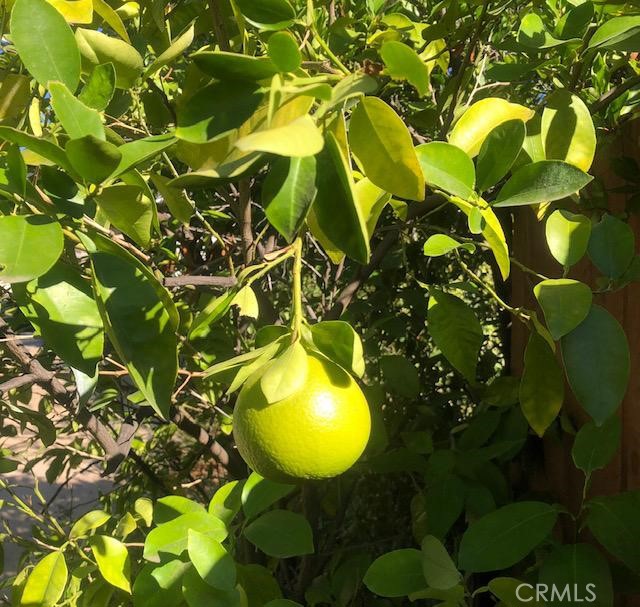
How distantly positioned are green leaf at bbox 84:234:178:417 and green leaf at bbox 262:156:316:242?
0.15m

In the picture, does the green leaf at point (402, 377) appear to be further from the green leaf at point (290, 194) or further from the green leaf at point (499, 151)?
the green leaf at point (290, 194)

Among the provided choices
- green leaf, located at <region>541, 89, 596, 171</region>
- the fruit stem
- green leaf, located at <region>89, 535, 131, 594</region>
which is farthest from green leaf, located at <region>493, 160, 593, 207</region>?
green leaf, located at <region>89, 535, 131, 594</region>

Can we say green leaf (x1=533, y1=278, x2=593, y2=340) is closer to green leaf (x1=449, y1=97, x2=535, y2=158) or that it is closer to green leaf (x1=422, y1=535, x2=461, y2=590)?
green leaf (x1=449, y1=97, x2=535, y2=158)

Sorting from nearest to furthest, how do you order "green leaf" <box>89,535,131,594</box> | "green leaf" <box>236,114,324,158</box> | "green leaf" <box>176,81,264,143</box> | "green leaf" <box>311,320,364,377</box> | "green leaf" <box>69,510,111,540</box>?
"green leaf" <box>236,114,324,158</box> → "green leaf" <box>176,81,264,143</box> → "green leaf" <box>311,320,364,377</box> → "green leaf" <box>89,535,131,594</box> → "green leaf" <box>69,510,111,540</box>

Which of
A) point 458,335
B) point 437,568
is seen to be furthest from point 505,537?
point 458,335

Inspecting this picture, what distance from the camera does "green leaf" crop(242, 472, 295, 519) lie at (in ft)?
2.77

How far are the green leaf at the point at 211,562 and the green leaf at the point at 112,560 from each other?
22 cm

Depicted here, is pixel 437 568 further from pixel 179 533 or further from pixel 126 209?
pixel 126 209

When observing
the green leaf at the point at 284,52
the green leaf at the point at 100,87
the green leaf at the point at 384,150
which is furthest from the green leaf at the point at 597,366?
the green leaf at the point at 100,87

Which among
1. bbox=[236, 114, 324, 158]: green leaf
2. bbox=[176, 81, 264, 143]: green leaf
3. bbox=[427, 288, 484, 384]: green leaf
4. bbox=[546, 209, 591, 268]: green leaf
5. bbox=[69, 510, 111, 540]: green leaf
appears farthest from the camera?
bbox=[69, 510, 111, 540]: green leaf

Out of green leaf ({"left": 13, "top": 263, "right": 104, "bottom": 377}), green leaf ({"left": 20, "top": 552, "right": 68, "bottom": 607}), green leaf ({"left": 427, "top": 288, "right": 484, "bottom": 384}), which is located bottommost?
green leaf ({"left": 20, "top": 552, "right": 68, "bottom": 607})

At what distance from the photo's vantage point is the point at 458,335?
733 millimetres

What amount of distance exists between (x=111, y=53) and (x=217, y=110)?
9.9 inches

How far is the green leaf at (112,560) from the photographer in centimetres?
84
